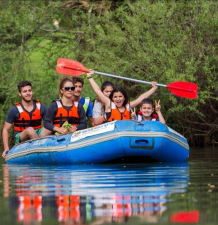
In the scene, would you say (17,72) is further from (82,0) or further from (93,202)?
(93,202)

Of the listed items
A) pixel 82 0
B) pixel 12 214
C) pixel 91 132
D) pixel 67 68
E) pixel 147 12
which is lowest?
pixel 12 214

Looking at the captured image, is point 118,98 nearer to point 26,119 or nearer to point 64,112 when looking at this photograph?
point 64,112

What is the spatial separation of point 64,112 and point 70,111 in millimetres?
80

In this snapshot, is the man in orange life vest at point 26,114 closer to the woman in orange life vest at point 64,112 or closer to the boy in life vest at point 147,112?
the woman in orange life vest at point 64,112

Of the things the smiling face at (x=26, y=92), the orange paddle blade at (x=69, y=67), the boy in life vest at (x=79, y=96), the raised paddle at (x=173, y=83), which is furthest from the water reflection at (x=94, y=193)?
the orange paddle blade at (x=69, y=67)

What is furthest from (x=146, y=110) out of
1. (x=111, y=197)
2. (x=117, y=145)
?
(x=111, y=197)

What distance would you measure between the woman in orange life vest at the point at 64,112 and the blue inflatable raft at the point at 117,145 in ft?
0.60

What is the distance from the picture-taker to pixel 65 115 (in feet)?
27.5

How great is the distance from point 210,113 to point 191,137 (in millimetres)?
767

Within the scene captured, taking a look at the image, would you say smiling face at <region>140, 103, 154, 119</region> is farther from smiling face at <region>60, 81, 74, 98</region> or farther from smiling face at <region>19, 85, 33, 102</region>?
smiling face at <region>19, 85, 33, 102</region>

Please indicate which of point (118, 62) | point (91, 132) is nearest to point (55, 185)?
point (91, 132)

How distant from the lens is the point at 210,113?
40.1 ft

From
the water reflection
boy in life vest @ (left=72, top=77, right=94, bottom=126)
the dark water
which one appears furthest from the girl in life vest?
the dark water

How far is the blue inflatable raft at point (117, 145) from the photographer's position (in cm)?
759
